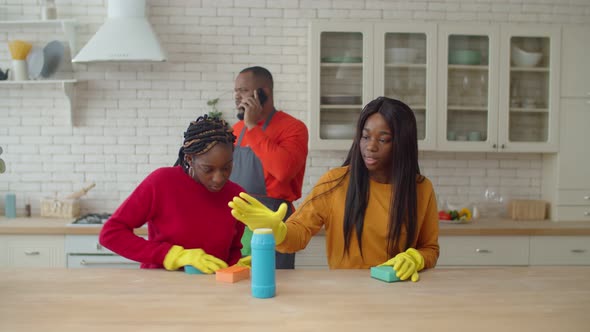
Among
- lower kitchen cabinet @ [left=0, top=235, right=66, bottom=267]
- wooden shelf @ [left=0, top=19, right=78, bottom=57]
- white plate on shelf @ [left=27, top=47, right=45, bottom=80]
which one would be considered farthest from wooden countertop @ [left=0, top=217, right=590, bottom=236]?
wooden shelf @ [left=0, top=19, right=78, bottom=57]

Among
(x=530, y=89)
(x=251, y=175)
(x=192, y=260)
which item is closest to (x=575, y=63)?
(x=530, y=89)

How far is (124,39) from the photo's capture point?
3736 millimetres

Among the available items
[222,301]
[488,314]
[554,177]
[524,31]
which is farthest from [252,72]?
[554,177]

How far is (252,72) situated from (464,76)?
1.81m

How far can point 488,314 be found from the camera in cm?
159

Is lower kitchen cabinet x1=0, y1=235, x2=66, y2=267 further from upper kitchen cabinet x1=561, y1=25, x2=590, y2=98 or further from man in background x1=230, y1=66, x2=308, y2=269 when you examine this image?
upper kitchen cabinet x1=561, y1=25, x2=590, y2=98

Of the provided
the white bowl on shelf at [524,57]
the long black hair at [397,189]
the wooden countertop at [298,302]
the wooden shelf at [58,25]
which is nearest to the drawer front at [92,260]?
the wooden shelf at [58,25]

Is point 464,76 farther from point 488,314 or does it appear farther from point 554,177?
point 488,314

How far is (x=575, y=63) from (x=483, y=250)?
1528 millimetres

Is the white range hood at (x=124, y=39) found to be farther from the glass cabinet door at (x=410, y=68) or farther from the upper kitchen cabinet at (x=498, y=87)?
the upper kitchen cabinet at (x=498, y=87)

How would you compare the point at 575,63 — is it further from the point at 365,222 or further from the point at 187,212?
the point at 187,212

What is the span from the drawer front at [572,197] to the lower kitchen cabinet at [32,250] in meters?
3.50

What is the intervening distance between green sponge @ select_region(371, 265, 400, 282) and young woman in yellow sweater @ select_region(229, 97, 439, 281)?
195 mm

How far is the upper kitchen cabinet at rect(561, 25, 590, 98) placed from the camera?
13.4 ft
